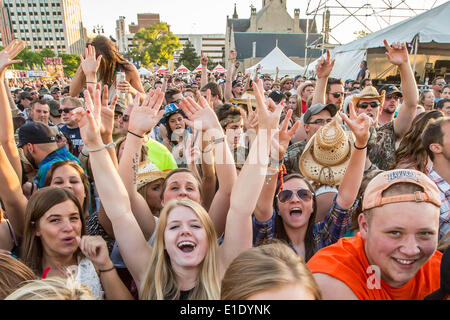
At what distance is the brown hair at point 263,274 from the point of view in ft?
4.13

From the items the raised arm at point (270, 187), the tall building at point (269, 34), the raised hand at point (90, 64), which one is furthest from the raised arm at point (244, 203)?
the tall building at point (269, 34)

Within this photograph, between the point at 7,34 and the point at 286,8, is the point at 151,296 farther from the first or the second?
the point at 7,34

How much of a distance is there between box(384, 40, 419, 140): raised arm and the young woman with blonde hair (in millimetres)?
2275

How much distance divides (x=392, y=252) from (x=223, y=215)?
119 centimetres

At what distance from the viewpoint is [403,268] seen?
146cm

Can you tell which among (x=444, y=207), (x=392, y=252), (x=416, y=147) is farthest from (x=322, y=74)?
(x=392, y=252)

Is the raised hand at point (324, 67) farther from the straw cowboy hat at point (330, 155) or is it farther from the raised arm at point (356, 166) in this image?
the raised arm at point (356, 166)

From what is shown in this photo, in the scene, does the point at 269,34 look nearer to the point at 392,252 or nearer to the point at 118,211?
the point at 118,211

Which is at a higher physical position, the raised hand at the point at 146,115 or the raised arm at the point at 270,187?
the raised hand at the point at 146,115

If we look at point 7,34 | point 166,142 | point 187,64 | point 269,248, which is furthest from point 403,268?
point 7,34

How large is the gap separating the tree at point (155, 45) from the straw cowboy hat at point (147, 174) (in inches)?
2068

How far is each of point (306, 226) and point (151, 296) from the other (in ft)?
4.31

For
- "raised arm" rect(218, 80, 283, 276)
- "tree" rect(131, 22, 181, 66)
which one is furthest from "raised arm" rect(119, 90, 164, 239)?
"tree" rect(131, 22, 181, 66)
